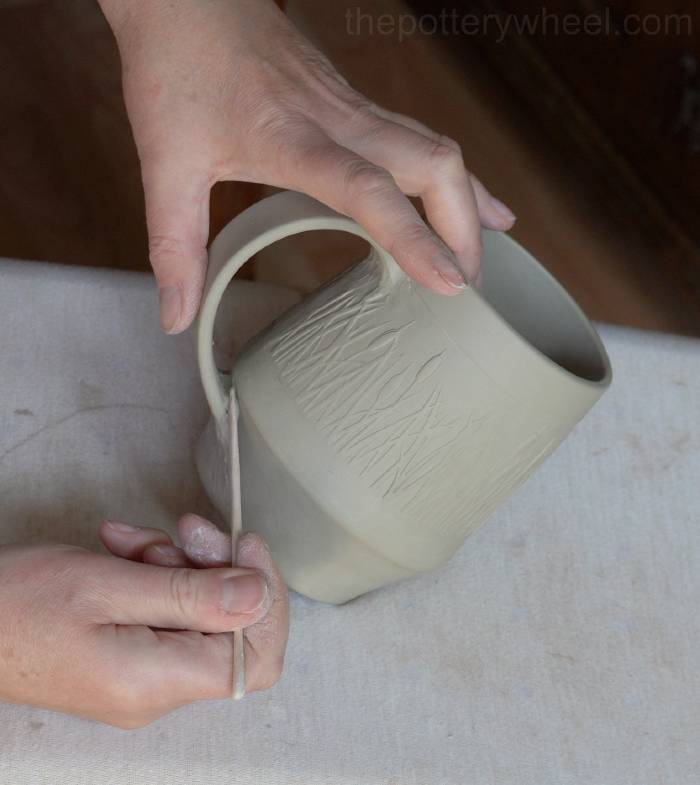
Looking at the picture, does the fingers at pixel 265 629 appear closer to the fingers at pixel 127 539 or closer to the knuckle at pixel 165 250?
the fingers at pixel 127 539

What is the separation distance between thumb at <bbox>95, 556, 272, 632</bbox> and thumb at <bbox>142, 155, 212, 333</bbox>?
0.53ft

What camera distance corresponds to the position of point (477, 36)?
2074 millimetres

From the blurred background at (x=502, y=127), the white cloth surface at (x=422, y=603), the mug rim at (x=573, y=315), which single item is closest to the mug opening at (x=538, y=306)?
the mug rim at (x=573, y=315)

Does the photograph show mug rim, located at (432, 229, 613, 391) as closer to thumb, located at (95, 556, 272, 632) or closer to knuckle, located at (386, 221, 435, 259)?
knuckle, located at (386, 221, 435, 259)

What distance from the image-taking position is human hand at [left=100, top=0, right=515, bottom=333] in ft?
1.98

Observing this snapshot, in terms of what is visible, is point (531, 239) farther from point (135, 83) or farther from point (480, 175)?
point (135, 83)

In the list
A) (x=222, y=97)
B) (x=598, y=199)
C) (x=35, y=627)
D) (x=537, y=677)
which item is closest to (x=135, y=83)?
(x=222, y=97)

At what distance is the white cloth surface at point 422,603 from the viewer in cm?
59

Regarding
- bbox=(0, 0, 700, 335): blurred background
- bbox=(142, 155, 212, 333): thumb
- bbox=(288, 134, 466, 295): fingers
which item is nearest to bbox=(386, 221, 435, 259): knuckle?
bbox=(288, 134, 466, 295): fingers

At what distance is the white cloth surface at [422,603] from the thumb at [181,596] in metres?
0.07

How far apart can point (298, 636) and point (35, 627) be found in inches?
6.5

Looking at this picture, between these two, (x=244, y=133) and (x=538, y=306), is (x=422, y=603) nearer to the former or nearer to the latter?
(x=538, y=306)

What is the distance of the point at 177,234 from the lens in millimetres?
648

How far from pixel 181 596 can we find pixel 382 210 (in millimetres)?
222
